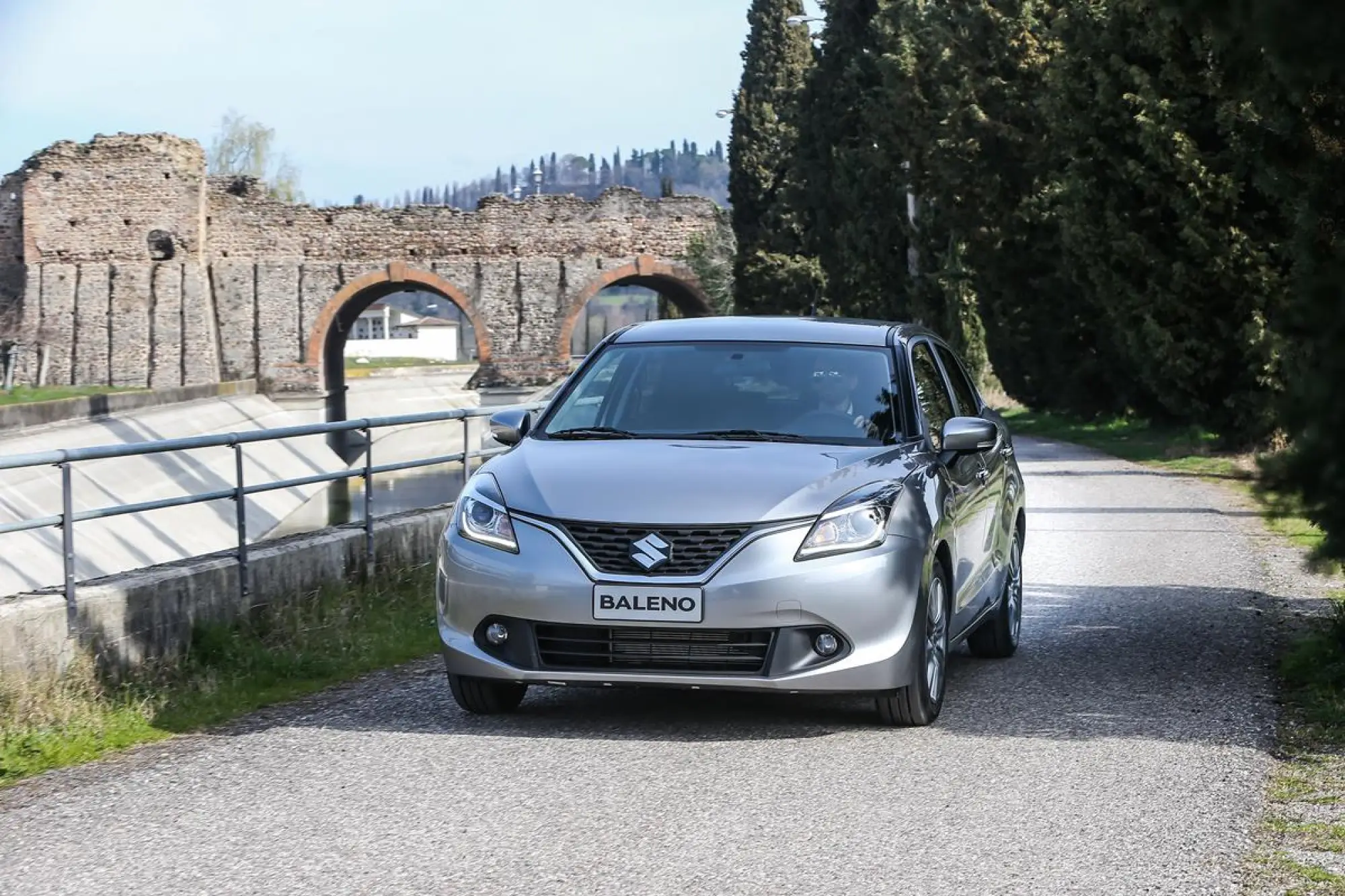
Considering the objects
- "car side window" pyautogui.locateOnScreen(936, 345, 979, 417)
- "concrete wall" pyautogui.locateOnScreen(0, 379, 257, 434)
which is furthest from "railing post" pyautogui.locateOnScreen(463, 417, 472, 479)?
"concrete wall" pyautogui.locateOnScreen(0, 379, 257, 434)

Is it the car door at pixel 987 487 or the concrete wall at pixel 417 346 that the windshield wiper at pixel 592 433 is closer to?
the car door at pixel 987 487

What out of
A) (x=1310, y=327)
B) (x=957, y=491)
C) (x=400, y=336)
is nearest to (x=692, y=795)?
(x=957, y=491)

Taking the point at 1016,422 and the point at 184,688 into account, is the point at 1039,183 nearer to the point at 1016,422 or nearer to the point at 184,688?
the point at 1016,422

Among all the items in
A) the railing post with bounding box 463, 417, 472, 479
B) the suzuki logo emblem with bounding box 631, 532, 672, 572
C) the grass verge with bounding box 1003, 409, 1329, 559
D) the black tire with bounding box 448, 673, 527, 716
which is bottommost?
the grass verge with bounding box 1003, 409, 1329, 559

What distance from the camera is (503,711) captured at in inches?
309

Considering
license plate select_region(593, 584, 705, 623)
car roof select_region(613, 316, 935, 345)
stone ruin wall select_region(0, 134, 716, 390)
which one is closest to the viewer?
license plate select_region(593, 584, 705, 623)

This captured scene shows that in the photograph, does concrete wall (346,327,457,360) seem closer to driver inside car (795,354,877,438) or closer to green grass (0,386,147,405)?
green grass (0,386,147,405)

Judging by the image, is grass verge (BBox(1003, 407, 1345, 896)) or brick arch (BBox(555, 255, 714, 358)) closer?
grass verge (BBox(1003, 407, 1345, 896))

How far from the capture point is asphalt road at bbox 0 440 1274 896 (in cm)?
533

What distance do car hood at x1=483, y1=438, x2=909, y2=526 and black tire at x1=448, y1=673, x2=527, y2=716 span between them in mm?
804

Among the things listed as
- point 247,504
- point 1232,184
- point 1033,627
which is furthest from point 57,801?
point 1232,184

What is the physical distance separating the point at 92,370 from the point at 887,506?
61.5 meters

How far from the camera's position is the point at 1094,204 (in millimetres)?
24234

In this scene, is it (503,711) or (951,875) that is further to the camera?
(503,711)
